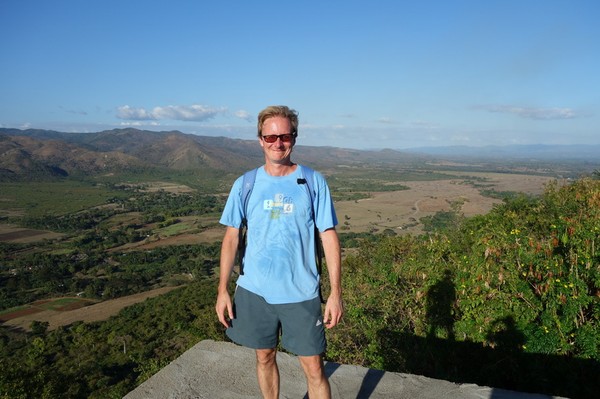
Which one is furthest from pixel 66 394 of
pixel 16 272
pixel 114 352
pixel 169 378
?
pixel 16 272

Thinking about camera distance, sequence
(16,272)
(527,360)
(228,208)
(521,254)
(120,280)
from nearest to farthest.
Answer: (228,208)
(527,360)
(521,254)
(120,280)
(16,272)

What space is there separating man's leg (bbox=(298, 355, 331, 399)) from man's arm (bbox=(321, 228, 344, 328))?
207mm

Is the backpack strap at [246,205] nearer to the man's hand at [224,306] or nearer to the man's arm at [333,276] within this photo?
the man's arm at [333,276]

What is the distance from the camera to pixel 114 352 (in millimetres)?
19625

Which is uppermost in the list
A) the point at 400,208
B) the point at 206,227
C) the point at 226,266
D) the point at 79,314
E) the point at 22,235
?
the point at 226,266

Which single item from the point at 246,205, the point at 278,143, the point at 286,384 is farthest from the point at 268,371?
the point at 278,143

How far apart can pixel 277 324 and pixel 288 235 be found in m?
0.54

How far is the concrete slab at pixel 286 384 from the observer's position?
2.74 meters

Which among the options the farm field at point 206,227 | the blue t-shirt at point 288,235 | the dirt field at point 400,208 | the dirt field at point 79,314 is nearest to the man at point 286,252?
the blue t-shirt at point 288,235

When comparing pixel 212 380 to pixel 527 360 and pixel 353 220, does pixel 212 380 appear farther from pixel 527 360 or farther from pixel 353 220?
pixel 353 220

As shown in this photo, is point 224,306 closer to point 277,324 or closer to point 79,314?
point 277,324

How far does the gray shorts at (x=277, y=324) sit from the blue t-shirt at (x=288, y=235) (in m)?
0.06

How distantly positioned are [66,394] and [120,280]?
2691 cm

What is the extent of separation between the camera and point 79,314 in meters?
29.1
